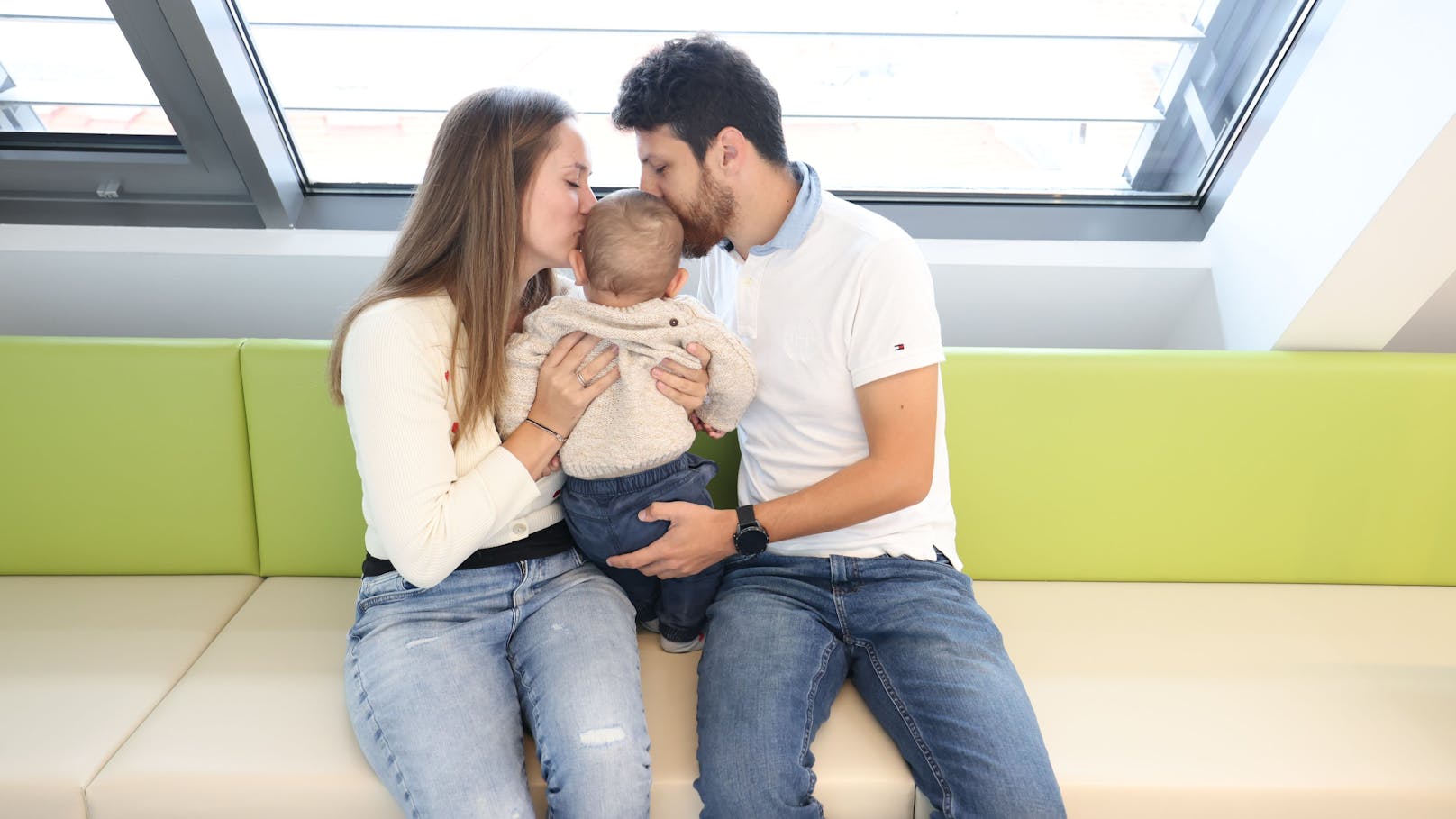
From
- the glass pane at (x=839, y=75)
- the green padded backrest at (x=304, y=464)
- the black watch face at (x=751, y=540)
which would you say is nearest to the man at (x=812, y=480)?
the black watch face at (x=751, y=540)

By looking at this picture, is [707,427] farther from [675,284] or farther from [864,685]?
[864,685]

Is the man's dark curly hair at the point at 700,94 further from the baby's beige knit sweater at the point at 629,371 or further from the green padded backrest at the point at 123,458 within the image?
the green padded backrest at the point at 123,458

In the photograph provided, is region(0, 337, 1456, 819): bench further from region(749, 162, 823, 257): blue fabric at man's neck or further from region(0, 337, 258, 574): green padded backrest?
region(749, 162, 823, 257): blue fabric at man's neck

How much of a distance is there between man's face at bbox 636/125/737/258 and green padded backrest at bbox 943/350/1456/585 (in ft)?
1.97

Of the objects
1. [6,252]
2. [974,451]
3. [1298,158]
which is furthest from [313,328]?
[1298,158]

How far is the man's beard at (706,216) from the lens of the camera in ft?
5.63

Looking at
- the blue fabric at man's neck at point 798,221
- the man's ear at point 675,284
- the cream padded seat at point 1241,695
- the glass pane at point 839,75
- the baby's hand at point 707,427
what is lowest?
the cream padded seat at point 1241,695

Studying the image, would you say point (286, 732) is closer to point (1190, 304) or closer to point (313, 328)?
point (313, 328)

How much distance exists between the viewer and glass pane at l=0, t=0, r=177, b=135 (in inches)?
84.8

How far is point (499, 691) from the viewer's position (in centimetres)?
152

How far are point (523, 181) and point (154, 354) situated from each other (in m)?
0.94

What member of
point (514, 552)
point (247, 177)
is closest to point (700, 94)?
point (514, 552)

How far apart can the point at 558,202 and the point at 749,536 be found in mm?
635

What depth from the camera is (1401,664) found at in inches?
72.0
